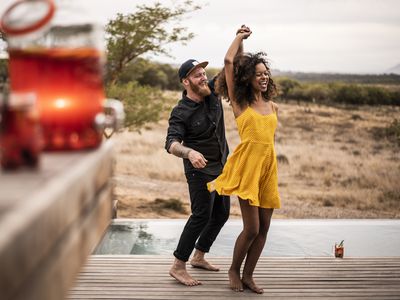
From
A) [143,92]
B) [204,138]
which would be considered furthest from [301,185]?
[204,138]

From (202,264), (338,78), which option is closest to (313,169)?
(202,264)

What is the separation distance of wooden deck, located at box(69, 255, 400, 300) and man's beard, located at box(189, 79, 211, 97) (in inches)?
39.4

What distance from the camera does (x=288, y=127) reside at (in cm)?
2494

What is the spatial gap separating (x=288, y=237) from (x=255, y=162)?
197cm

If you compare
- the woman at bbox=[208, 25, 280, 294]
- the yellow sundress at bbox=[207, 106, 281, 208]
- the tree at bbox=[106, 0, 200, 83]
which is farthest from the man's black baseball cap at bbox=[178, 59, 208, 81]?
the tree at bbox=[106, 0, 200, 83]

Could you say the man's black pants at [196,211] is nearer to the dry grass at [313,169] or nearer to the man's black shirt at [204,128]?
the man's black shirt at [204,128]

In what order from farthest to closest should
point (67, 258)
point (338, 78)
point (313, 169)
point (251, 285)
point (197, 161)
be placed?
point (338, 78) < point (313, 169) < point (251, 285) < point (197, 161) < point (67, 258)

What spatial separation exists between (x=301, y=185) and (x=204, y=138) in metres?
12.1

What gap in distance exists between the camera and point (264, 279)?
337 centimetres

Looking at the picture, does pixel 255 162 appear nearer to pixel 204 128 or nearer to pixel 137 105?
pixel 204 128

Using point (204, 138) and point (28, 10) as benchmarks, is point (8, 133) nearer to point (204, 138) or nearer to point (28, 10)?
point (28, 10)

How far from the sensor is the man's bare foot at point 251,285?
10.3 ft

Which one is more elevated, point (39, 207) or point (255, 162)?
point (39, 207)

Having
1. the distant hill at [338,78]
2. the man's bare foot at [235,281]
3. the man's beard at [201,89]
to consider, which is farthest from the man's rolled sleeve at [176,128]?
the distant hill at [338,78]
